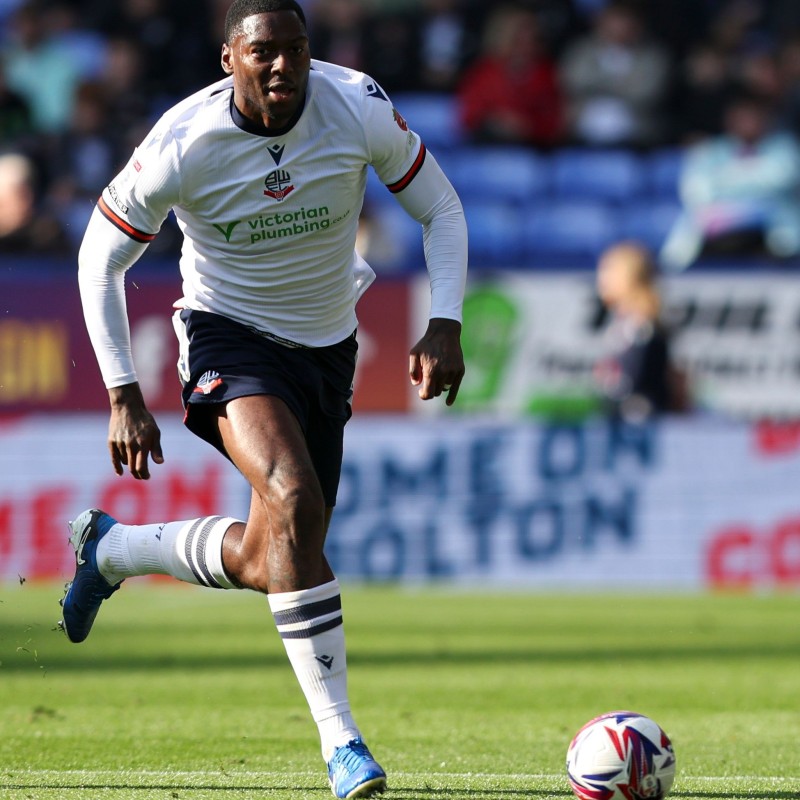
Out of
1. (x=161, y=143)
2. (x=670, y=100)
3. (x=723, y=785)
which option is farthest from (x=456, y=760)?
(x=670, y=100)

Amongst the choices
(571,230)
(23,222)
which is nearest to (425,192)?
(23,222)

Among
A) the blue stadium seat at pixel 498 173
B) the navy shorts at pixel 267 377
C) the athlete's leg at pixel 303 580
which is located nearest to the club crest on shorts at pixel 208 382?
the navy shorts at pixel 267 377

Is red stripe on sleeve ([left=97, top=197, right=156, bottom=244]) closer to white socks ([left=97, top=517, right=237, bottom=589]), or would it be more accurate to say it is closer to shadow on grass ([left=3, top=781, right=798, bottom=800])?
white socks ([left=97, top=517, right=237, bottom=589])

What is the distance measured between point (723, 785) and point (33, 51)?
48.2ft

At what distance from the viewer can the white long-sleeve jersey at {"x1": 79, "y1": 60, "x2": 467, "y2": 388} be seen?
5.05m

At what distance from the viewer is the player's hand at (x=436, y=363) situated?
Answer: 16.1 feet

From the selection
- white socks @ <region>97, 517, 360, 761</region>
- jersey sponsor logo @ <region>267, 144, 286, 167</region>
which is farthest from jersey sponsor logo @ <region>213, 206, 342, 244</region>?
white socks @ <region>97, 517, 360, 761</region>

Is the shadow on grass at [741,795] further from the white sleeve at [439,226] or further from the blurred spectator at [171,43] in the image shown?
the blurred spectator at [171,43]

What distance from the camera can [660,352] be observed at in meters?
13.6

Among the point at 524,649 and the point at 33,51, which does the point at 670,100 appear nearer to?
the point at 33,51

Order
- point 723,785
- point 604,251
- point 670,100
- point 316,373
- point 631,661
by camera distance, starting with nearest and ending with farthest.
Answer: point 723,785
point 316,373
point 631,661
point 604,251
point 670,100

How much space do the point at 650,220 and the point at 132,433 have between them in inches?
476

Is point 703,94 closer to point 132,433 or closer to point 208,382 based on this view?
point 208,382

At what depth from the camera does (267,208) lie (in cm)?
511
